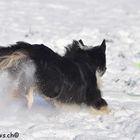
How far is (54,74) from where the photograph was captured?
6.21 metres

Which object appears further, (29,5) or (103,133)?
(29,5)

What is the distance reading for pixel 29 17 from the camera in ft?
39.7

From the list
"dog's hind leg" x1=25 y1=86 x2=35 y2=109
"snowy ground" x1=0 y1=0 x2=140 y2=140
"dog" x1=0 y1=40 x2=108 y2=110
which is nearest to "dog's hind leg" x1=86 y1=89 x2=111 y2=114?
"dog" x1=0 y1=40 x2=108 y2=110

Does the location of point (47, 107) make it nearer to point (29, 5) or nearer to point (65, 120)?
point (65, 120)

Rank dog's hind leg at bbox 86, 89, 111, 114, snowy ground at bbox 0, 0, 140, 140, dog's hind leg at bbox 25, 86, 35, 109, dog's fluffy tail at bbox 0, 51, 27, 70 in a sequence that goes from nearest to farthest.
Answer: snowy ground at bbox 0, 0, 140, 140 → dog's fluffy tail at bbox 0, 51, 27, 70 → dog's hind leg at bbox 25, 86, 35, 109 → dog's hind leg at bbox 86, 89, 111, 114

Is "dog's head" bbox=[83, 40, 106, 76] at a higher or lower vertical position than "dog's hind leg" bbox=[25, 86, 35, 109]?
higher

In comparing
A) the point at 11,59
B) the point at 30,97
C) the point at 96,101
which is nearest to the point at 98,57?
the point at 96,101

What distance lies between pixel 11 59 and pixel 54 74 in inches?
21.3

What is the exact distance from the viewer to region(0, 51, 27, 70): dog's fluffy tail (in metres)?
A: 6.18

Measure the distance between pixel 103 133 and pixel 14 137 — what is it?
3.33 feet

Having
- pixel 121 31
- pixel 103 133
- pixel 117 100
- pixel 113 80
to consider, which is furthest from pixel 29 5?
pixel 103 133

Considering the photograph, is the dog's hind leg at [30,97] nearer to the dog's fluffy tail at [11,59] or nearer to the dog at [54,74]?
the dog at [54,74]

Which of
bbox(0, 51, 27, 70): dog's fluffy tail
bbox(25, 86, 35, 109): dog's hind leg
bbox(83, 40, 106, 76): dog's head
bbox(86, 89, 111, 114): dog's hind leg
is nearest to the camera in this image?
bbox(0, 51, 27, 70): dog's fluffy tail

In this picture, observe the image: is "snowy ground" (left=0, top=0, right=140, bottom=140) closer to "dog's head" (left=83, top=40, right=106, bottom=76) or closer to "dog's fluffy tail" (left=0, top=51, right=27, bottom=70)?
"dog's fluffy tail" (left=0, top=51, right=27, bottom=70)
